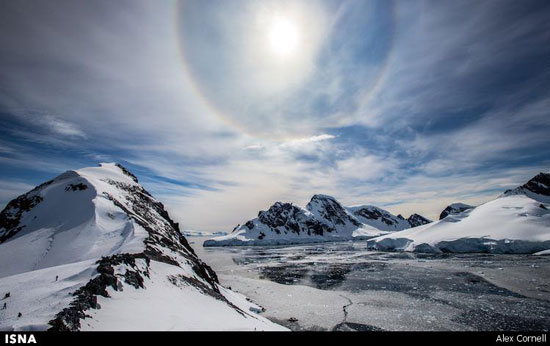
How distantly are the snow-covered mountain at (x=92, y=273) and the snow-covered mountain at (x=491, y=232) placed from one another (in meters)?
66.8

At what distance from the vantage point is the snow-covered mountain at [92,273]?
840 cm

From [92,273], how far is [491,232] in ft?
270

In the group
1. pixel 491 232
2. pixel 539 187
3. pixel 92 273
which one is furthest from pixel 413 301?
pixel 539 187

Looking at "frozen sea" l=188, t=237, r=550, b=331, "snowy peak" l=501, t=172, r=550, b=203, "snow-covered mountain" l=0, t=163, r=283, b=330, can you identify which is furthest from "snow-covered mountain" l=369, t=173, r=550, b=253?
"snow-covered mountain" l=0, t=163, r=283, b=330

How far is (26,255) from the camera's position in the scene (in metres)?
19.9

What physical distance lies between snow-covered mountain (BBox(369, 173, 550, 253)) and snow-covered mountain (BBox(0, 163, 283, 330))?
66.8 meters

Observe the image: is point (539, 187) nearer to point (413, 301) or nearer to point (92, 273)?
point (413, 301)

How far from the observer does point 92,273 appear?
11.1 metres

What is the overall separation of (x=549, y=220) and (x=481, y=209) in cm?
1867

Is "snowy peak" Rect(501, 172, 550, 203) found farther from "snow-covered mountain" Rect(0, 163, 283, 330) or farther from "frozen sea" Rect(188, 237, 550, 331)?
"snow-covered mountain" Rect(0, 163, 283, 330)

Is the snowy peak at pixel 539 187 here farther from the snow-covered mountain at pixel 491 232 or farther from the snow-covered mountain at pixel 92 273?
the snow-covered mountain at pixel 92 273

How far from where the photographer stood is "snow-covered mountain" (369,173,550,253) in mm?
56991

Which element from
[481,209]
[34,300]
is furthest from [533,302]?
Result: [481,209]

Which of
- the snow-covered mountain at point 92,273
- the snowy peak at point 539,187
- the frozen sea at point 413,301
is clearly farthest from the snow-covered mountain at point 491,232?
the snow-covered mountain at point 92,273
